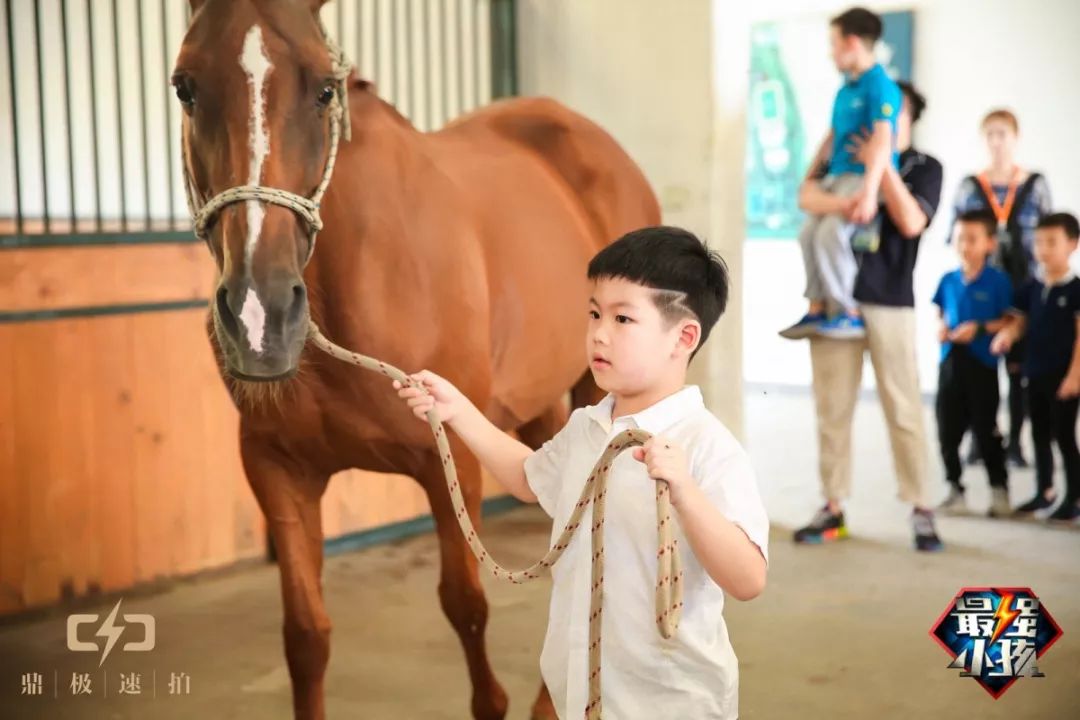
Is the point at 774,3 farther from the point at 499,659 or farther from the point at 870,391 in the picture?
the point at 499,659

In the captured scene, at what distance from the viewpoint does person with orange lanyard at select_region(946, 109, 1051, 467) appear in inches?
168

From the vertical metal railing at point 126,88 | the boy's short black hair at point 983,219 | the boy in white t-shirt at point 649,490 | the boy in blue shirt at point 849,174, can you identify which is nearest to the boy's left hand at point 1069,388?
the boy's short black hair at point 983,219

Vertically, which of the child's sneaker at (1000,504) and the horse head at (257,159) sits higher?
the horse head at (257,159)

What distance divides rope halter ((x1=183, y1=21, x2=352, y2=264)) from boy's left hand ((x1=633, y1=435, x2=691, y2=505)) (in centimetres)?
70

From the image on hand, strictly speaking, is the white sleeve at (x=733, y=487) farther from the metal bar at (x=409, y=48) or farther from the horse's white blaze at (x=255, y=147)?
the metal bar at (x=409, y=48)

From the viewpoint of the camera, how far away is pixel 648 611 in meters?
1.20

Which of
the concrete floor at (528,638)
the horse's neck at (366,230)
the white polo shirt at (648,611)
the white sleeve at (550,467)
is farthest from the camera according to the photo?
the concrete floor at (528,638)

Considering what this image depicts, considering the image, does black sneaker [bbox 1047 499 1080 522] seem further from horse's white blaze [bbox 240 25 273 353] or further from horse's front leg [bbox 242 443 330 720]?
horse's white blaze [bbox 240 25 273 353]

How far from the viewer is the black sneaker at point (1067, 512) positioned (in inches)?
148

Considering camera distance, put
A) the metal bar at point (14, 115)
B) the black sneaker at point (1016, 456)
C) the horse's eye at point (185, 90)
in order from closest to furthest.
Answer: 1. the horse's eye at point (185, 90)
2. the metal bar at point (14, 115)
3. the black sneaker at point (1016, 456)

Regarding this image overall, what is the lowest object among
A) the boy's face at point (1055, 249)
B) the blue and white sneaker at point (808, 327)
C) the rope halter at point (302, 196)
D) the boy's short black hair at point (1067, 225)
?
the blue and white sneaker at point (808, 327)

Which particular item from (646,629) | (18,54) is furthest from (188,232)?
(646,629)

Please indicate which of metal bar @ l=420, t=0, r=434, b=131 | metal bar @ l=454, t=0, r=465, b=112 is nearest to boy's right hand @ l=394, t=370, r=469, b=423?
metal bar @ l=420, t=0, r=434, b=131

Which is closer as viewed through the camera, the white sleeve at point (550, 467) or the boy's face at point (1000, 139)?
the white sleeve at point (550, 467)
